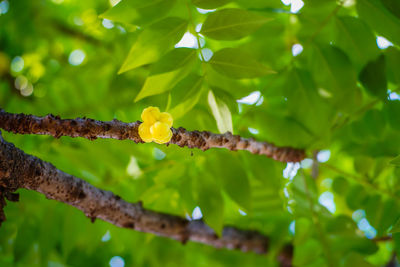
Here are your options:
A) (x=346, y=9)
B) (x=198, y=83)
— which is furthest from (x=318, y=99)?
(x=198, y=83)

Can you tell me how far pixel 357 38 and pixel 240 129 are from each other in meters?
0.74

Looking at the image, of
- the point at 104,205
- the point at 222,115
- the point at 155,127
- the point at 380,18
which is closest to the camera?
the point at 155,127

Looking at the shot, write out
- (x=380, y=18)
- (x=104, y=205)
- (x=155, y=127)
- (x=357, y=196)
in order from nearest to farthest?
(x=155, y=127) < (x=380, y=18) < (x=104, y=205) < (x=357, y=196)

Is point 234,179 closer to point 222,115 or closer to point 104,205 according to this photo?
point 222,115

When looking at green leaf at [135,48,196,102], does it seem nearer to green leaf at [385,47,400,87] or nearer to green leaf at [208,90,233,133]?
green leaf at [208,90,233,133]

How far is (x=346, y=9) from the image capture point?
7.20 feet

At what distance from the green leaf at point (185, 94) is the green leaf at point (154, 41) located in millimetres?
147

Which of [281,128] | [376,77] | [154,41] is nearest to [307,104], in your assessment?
[281,128]

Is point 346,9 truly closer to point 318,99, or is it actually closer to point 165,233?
point 318,99

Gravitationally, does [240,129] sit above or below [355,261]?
above

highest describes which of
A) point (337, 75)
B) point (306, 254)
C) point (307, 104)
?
point (337, 75)

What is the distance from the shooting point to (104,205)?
181 centimetres

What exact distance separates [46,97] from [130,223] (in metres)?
1.58

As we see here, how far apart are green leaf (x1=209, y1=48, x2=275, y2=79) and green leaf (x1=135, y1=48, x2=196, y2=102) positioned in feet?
0.36
